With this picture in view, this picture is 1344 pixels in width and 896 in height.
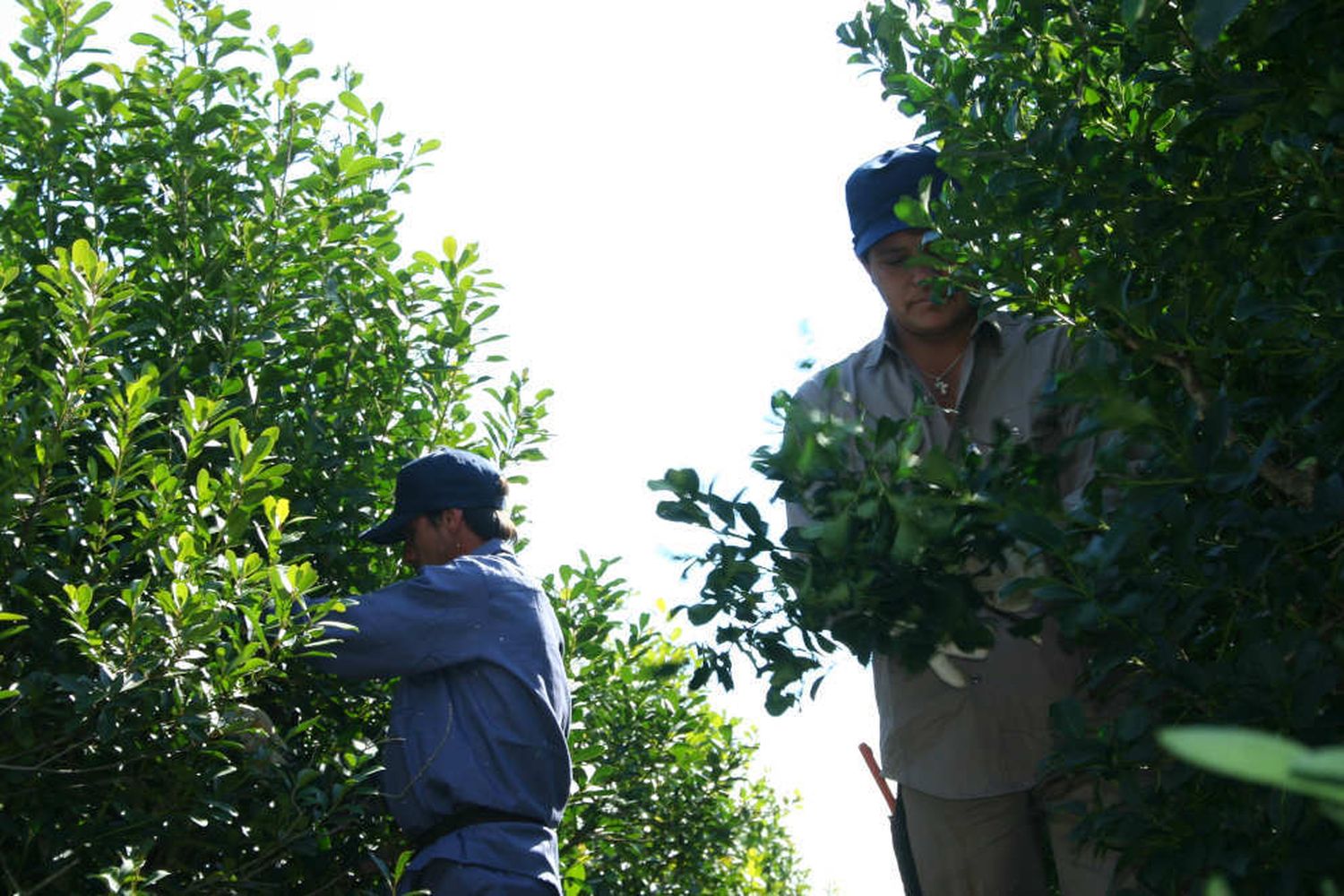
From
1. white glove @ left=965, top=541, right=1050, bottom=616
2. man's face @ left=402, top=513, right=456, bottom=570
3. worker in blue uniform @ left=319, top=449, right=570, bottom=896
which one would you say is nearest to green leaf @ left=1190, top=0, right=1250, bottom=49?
white glove @ left=965, top=541, right=1050, bottom=616

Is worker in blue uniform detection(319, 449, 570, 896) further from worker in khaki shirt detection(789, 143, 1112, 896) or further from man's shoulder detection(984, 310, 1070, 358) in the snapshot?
man's shoulder detection(984, 310, 1070, 358)

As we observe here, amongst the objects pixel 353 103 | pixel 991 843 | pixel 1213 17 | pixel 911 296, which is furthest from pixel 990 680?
pixel 353 103

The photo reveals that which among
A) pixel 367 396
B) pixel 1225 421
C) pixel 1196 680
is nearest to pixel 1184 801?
pixel 1196 680

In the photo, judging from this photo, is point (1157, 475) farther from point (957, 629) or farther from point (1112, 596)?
point (957, 629)

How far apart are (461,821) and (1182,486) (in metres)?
2.48

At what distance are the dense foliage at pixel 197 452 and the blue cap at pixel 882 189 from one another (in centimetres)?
134

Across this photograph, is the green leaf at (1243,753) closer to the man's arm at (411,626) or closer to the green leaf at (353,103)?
the man's arm at (411,626)

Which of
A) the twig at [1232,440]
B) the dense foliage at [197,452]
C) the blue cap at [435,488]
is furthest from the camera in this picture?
the blue cap at [435,488]

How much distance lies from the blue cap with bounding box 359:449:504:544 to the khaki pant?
163cm

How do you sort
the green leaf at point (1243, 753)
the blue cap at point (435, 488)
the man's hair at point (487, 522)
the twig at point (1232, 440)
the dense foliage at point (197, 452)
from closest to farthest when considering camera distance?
the green leaf at point (1243, 753) < the twig at point (1232, 440) < the dense foliage at point (197, 452) < the blue cap at point (435, 488) < the man's hair at point (487, 522)

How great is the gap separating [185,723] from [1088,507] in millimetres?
2015

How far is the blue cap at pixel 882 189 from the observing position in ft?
12.1

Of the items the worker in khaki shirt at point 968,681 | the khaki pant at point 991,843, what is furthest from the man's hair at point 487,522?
the khaki pant at point 991,843

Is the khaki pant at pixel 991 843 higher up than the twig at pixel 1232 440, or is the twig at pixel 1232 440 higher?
the twig at pixel 1232 440
